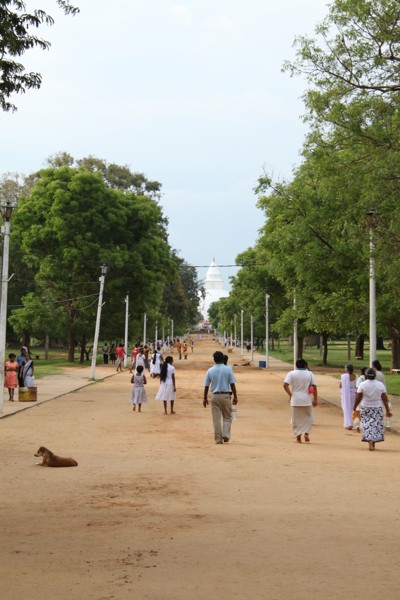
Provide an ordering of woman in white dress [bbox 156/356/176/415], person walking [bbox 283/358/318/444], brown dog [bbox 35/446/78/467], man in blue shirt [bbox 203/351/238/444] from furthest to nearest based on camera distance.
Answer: woman in white dress [bbox 156/356/176/415] < person walking [bbox 283/358/318/444] < man in blue shirt [bbox 203/351/238/444] < brown dog [bbox 35/446/78/467]

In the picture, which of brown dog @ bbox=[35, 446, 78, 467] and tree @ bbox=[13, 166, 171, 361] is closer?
brown dog @ bbox=[35, 446, 78, 467]

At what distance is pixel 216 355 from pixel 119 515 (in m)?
7.38

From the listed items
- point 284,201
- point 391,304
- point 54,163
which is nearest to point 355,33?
point 284,201

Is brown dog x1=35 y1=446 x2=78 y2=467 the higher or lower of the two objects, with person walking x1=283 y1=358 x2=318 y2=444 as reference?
lower

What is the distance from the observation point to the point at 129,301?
61.9m

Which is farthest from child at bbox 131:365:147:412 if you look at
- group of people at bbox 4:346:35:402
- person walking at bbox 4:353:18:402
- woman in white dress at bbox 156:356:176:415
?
person walking at bbox 4:353:18:402

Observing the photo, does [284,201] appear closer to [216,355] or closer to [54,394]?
Result: [54,394]

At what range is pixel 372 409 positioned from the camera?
1614 cm

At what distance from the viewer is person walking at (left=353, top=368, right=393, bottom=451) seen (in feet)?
52.9

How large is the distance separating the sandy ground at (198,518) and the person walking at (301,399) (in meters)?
0.44

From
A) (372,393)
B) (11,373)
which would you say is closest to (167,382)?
(11,373)

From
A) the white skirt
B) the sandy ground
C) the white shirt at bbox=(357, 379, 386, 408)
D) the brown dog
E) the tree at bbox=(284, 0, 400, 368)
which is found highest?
the tree at bbox=(284, 0, 400, 368)

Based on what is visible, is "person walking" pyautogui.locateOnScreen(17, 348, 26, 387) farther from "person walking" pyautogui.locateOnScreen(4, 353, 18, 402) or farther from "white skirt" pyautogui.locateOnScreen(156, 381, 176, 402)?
"white skirt" pyautogui.locateOnScreen(156, 381, 176, 402)

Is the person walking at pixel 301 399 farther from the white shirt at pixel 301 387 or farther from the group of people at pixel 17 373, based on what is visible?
the group of people at pixel 17 373
